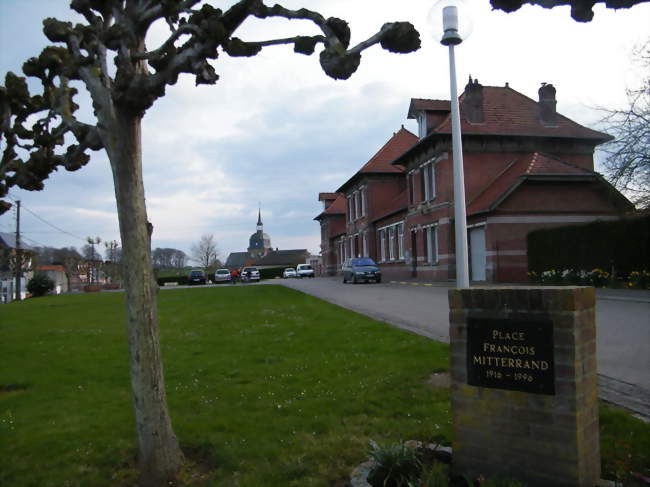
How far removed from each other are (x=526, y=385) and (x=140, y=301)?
2870mm

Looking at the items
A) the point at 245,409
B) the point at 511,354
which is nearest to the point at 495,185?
the point at 245,409

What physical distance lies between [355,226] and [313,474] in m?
46.6

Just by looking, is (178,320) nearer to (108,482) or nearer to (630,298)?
(108,482)

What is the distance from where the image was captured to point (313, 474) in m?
4.18

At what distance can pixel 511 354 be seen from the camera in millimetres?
3727

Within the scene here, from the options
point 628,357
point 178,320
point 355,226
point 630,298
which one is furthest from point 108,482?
point 355,226

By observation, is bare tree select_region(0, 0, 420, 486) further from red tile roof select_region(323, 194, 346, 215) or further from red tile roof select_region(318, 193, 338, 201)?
red tile roof select_region(318, 193, 338, 201)

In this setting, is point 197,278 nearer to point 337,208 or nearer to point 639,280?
point 337,208

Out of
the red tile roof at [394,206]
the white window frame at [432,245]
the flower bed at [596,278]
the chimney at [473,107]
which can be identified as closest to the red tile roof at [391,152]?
the red tile roof at [394,206]

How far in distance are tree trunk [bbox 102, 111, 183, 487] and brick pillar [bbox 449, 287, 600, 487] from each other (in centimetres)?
227

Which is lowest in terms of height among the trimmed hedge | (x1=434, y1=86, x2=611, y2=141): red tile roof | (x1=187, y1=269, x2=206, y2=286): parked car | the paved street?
the paved street

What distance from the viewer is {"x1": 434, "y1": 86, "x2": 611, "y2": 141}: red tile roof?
1204 inches

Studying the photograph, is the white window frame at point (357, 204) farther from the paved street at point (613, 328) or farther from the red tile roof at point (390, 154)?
the paved street at point (613, 328)

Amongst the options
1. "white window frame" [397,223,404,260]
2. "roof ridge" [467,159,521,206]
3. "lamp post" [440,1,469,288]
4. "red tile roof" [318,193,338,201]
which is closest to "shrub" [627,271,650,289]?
"lamp post" [440,1,469,288]
